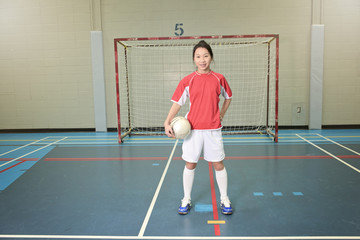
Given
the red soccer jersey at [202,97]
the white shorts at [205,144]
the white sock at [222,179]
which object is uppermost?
the red soccer jersey at [202,97]

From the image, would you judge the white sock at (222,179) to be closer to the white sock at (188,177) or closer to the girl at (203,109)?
the girl at (203,109)

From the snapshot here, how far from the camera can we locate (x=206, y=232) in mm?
2252

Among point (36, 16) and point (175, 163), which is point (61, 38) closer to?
point (36, 16)

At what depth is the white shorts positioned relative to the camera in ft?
8.13

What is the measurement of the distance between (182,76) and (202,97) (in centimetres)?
480

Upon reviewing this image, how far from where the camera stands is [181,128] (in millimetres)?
2379

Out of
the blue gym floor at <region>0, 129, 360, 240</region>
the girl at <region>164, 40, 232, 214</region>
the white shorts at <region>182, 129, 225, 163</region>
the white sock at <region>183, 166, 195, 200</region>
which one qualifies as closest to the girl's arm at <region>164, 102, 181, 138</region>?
the girl at <region>164, 40, 232, 214</region>

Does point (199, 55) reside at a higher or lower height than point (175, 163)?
higher

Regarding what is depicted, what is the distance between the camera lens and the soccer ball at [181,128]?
7.80 feet

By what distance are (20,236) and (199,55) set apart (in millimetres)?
2220

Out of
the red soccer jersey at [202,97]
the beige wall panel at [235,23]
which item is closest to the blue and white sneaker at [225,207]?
the red soccer jersey at [202,97]


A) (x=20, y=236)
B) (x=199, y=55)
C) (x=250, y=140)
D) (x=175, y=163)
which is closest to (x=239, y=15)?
(x=250, y=140)

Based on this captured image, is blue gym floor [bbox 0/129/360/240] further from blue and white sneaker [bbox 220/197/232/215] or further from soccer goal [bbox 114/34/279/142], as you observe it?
soccer goal [bbox 114/34/279/142]

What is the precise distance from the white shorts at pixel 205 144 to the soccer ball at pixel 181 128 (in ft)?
0.35
